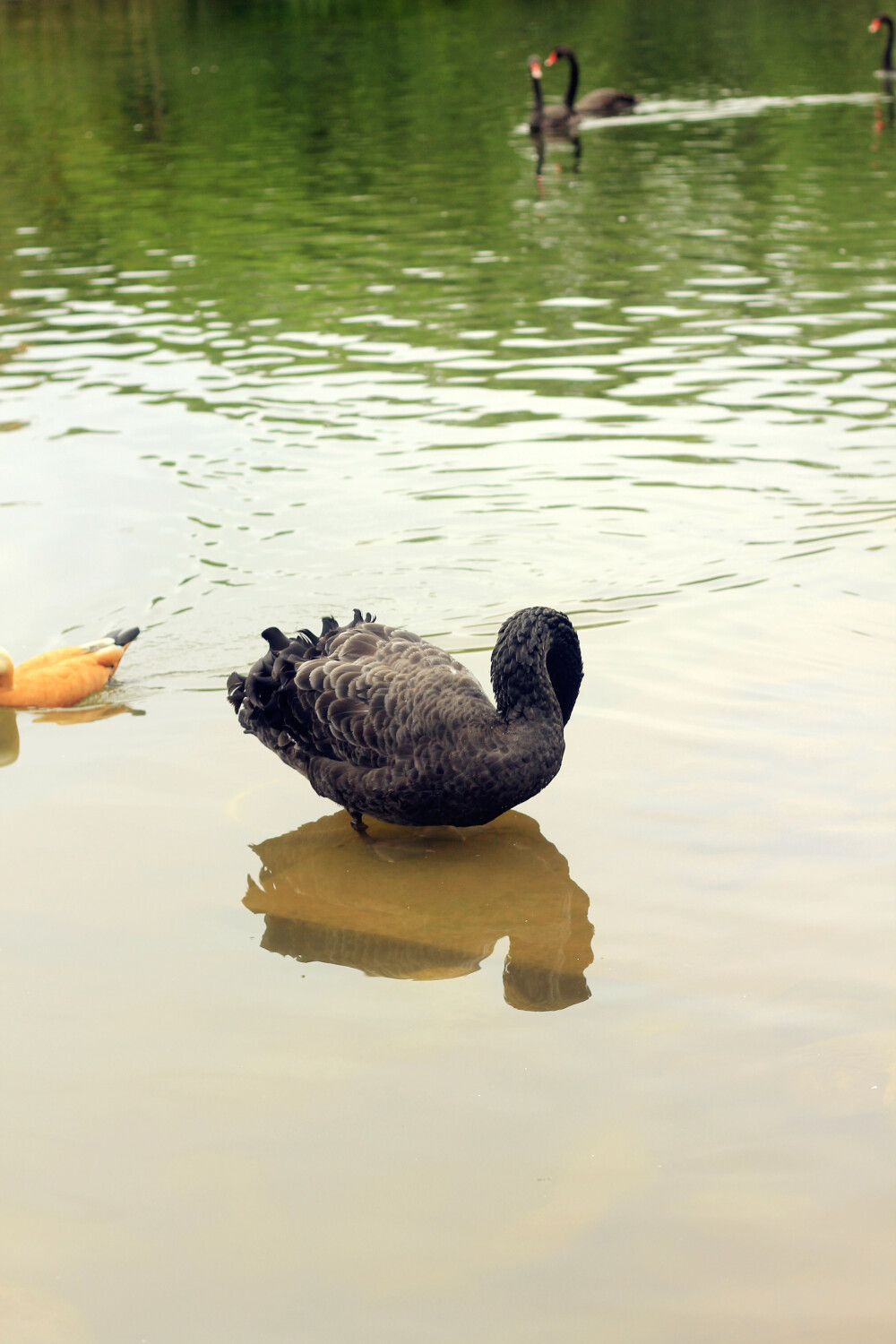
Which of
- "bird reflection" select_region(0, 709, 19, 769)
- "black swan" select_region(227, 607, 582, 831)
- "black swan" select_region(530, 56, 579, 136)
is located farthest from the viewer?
"black swan" select_region(530, 56, 579, 136)

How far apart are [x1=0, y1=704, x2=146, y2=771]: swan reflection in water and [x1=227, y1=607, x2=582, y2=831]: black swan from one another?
1580 mm

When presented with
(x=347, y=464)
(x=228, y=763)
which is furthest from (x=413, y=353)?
(x=228, y=763)

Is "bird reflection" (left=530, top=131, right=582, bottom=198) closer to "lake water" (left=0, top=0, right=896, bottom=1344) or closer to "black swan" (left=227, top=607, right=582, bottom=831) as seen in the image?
"lake water" (left=0, top=0, right=896, bottom=1344)

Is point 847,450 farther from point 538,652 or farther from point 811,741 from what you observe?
point 538,652

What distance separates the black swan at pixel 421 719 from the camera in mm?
5133

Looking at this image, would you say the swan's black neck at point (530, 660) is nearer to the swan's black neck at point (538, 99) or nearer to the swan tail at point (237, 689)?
the swan tail at point (237, 689)


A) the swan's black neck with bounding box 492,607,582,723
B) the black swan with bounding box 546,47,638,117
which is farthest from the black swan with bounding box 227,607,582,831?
the black swan with bounding box 546,47,638,117

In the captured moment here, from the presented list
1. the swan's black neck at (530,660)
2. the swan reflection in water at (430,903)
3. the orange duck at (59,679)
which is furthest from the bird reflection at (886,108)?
the swan reflection in water at (430,903)

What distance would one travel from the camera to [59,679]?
22.9ft

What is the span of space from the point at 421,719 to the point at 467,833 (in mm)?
771

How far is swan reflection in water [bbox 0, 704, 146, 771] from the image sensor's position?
6.90 metres

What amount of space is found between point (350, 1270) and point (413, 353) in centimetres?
1033

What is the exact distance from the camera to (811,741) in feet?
20.2

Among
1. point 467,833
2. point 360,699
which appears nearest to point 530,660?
point 360,699
